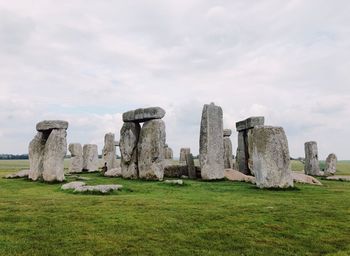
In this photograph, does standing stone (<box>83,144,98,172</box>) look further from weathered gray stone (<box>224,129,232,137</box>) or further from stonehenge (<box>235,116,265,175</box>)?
stonehenge (<box>235,116,265,175</box>)

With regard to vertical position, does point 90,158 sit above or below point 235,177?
above

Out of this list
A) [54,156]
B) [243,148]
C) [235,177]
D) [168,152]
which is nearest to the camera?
[54,156]

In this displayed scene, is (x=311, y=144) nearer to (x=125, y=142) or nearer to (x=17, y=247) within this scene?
(x=125, y=142)

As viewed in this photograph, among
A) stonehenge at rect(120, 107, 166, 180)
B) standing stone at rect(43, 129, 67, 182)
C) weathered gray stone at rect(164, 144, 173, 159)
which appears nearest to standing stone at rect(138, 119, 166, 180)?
stonehenge at rect(120, 107, 166, 180)

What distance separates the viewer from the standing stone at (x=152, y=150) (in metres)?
19.7

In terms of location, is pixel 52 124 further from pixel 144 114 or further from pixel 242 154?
pixel 242 154

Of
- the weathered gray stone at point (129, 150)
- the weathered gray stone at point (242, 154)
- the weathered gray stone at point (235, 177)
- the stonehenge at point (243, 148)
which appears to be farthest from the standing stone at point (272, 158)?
the weathered gray stone at point (242, 154)

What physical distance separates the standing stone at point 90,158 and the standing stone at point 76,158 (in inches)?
21.3

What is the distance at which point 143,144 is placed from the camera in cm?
2028

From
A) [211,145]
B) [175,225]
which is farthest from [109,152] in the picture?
[175,225]

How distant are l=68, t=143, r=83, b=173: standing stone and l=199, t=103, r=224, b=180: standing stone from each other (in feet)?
43.0

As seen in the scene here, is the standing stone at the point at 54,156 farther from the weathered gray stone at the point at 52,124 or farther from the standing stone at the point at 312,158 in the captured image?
the standing stone at the point at 312,158

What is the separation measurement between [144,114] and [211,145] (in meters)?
3.99

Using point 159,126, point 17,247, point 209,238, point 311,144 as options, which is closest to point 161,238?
point 209,238
